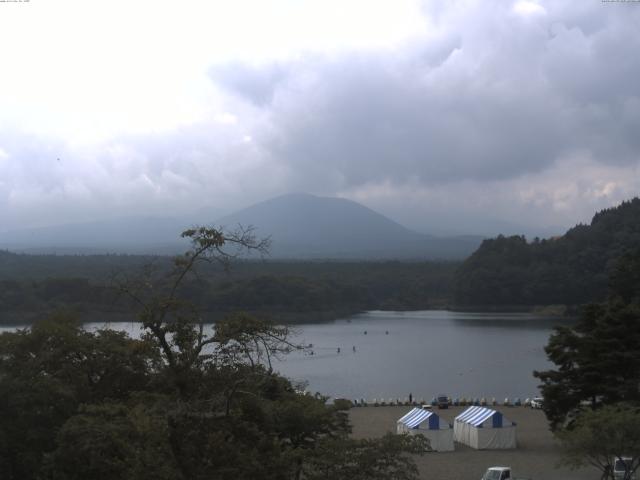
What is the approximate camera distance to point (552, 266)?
198 feet

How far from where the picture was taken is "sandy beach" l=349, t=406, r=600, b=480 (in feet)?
40.5

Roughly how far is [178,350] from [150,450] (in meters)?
1.12

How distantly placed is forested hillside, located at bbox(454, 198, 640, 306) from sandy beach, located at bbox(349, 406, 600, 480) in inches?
1575

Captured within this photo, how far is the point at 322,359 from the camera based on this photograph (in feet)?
112

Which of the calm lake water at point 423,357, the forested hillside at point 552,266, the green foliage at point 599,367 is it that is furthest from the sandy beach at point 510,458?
the forested hillside at point 552,266

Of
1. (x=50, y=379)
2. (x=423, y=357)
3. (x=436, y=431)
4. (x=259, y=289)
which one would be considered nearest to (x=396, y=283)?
(x=259, y=289)

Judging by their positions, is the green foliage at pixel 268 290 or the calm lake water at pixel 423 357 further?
the green foliage at pixel 268 290

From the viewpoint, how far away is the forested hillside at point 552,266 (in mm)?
58031

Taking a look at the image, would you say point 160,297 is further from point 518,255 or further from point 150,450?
point 518,255

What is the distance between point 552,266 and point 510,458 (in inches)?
1926

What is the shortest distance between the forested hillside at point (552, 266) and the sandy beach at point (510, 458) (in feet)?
131

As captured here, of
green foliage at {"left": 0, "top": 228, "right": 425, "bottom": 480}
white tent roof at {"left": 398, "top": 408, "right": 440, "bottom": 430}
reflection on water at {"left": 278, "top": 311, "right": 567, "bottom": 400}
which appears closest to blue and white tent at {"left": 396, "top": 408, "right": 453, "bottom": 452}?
white tent roof at {"left": 398, "top": 408, "right": 440, "bottom": 430}

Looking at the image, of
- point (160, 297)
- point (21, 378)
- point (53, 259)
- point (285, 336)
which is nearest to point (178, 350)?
point (160, 297)

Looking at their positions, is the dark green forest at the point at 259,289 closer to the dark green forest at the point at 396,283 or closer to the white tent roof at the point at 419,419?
the dark green forest at the point at 396,283
